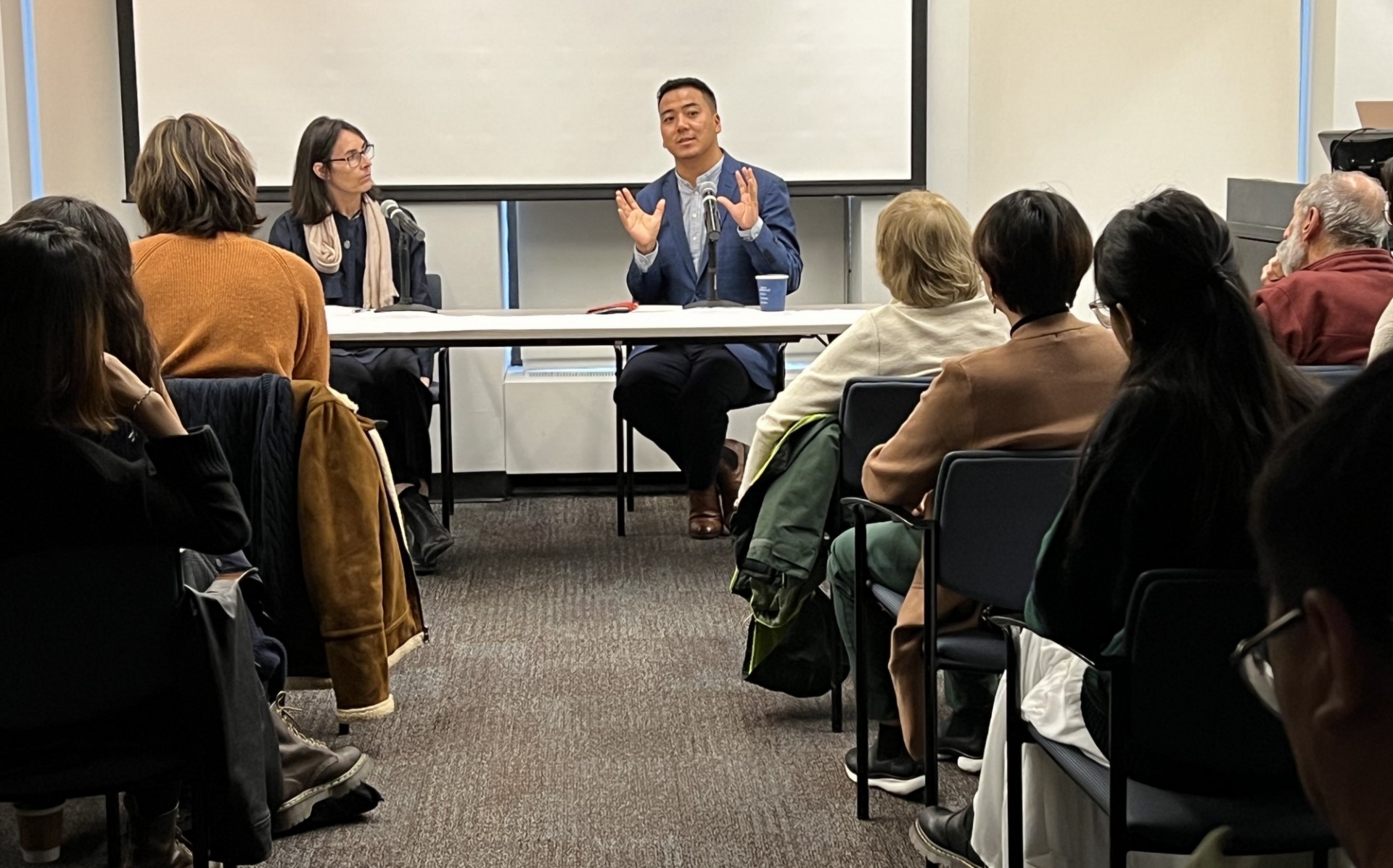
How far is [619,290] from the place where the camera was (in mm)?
6059

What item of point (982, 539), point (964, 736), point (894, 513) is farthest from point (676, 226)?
point (982, 539)

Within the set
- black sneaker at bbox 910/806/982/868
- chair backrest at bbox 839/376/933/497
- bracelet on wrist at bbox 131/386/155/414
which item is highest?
bracelet on wrist at bbox 131/386/155/414

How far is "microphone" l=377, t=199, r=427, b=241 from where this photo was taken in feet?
16.0

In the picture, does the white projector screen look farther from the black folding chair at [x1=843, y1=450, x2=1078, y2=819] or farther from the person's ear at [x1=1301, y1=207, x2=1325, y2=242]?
the black folding chair at [x1=843, y1=450, x2=1078, y2=819]

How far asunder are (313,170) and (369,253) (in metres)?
0.32

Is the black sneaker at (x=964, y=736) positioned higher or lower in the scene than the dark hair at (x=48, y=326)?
lower

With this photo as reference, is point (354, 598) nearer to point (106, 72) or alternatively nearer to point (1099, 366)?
point (1099, 366)

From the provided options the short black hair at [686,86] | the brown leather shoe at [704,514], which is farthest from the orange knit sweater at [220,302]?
the short black hair at [686,86]

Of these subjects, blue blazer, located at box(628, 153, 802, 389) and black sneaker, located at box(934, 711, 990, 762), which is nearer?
black sneaker, located at box(934, 711, 990, 762)

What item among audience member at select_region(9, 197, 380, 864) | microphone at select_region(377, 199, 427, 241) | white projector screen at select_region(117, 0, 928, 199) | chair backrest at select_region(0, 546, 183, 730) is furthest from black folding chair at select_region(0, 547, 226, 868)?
white projector screen at select_region(117, 0, 928, 199)

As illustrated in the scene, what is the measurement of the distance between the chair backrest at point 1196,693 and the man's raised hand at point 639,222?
355 cm

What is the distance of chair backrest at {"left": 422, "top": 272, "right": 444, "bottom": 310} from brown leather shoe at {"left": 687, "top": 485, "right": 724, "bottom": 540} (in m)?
1.16

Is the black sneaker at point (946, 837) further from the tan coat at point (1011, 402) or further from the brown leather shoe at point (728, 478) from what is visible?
the brown leather shoe at point (728, 478)

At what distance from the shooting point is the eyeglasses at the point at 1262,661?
0.61m
